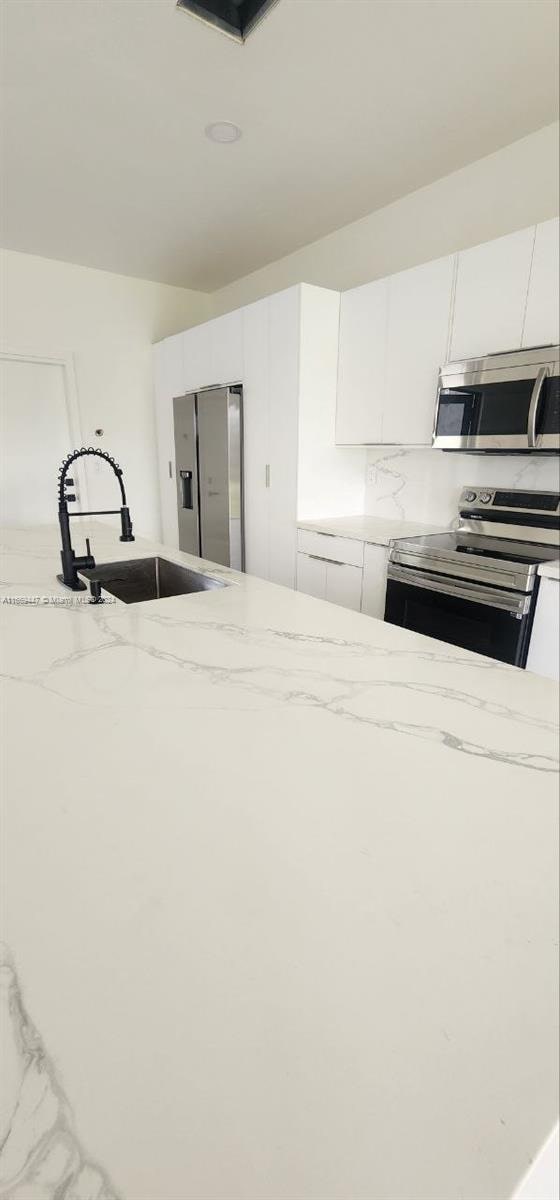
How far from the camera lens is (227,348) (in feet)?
11.2

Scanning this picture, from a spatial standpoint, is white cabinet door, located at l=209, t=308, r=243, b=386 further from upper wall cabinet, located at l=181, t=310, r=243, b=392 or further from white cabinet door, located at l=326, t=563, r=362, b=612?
white cabinet door, located at l=326, t=563, r=362, b=612

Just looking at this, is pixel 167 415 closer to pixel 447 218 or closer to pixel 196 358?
pixel 196 358

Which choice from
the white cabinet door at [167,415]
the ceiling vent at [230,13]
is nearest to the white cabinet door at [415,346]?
the ceiling vent at [230,13]

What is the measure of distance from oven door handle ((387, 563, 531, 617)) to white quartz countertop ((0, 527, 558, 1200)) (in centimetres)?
117

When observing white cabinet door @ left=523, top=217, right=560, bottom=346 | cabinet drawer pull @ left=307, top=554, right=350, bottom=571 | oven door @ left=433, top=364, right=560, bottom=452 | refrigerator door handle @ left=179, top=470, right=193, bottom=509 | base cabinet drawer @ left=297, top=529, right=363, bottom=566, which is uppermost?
white cabinet door @ left=523, top=217, right=560, bottom=346

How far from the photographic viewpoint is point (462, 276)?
228 cm

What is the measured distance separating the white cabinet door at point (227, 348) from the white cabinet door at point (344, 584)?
1451 millimetres

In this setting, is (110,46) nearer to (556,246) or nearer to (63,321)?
(556,246)

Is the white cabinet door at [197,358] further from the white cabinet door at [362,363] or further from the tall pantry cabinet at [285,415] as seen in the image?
the white cabinet door at [362,363]

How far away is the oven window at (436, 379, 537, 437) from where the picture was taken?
2.11 metres

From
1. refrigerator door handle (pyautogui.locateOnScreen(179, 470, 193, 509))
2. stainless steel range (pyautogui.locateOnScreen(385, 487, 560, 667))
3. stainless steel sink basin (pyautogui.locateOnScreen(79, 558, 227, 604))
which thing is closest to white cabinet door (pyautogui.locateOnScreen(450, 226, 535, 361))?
stainless steel range (pyautogui.locateOnScreen(385, 487, 560, 667))

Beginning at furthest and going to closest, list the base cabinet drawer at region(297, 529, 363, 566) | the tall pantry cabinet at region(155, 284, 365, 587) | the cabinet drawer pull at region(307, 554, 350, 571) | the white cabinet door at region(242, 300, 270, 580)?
the white cabinet door at region(242, 300, 270, 580), the tall pantry cabinet at region(155, 284, 365, 587), the cabinet drawer pull at region(307, 554, 350, 571), the base cabinet drawer at region(297, 529, 363, 566)

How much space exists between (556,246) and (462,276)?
41 centimetres

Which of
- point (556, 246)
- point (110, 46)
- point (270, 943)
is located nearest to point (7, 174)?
point (110, 46)
